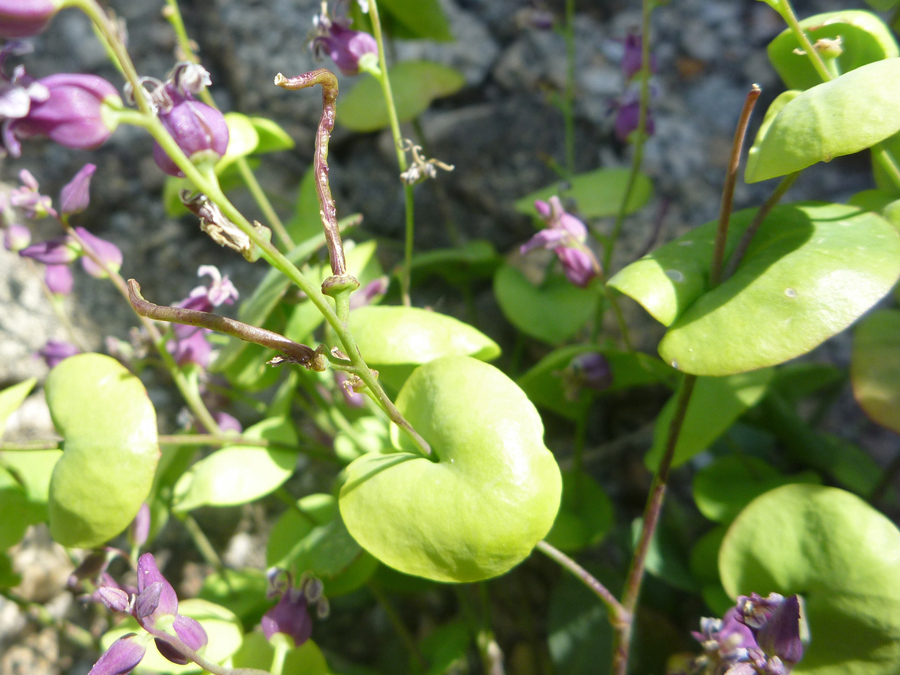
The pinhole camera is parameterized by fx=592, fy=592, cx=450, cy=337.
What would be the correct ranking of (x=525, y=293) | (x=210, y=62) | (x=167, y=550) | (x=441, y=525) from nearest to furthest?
1. (x=441, y=525)
2. (x=525, y=293)
3. (x=167, y=550)
4. (x=210, y=62)

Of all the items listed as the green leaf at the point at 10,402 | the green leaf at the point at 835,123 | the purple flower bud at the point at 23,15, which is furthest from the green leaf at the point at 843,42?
the green leaf at the point at 10,402

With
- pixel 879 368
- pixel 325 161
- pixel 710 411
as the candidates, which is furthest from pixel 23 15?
pixel 879 368

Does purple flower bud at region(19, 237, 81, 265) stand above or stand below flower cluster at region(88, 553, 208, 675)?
above

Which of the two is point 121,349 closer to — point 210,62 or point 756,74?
point 210,62

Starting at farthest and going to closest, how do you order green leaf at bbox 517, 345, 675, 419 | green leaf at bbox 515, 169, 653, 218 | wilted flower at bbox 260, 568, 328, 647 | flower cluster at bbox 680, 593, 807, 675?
green leaf at bbox 515, 169, 653, 218
green leaf at bbox 517, 345, 675, 419
wilted flower at bbox 260, 568, 328, 647
flower cluster at bbox 680, 593, 807, 675

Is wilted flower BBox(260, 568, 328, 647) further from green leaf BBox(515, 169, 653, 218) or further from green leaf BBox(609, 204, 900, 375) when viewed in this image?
green leaf BBox(515, 169, 653, 218)

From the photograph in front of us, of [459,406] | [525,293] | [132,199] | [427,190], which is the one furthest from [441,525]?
[132,199]

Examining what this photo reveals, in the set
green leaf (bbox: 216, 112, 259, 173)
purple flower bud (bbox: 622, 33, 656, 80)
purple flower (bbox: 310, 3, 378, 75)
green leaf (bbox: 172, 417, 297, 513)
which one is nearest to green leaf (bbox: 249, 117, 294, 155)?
green leaf (bbox: 216, 112, 259, 173)

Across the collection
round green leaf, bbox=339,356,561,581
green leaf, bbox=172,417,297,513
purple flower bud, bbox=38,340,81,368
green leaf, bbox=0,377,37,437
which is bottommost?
green leaf, bbox=172,417,297,513
